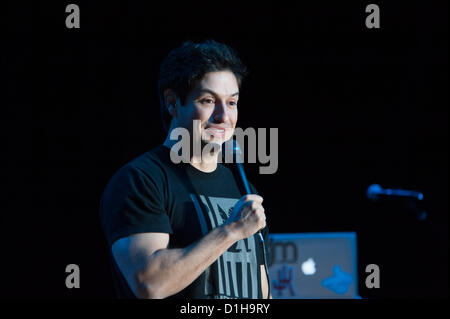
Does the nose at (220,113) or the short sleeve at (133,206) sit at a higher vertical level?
the nose at (220,113)

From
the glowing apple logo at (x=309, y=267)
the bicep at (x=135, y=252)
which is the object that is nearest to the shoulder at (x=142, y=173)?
the bicep at (x=135, y=252)

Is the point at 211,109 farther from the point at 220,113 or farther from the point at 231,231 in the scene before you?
the point at 231,231

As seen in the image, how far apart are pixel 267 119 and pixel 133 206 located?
2232 mm

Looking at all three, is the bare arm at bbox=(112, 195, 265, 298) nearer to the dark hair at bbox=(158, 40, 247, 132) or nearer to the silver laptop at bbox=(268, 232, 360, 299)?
the dark hair at bbox=(158, 40, 247, 132)

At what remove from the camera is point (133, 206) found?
1.36 metres

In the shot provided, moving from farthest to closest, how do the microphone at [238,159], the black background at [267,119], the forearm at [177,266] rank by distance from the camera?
the black background at [267,119] → the microphone at [238,159] → the forearm at [177,266]

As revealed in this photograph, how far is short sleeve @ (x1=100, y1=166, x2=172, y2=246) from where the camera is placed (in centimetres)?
134

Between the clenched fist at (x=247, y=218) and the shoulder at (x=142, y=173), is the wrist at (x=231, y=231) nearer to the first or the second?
the clenched fist at (x=247, y=218)

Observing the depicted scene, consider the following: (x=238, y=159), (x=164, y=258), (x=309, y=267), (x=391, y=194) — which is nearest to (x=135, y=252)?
(x=164, y=258)

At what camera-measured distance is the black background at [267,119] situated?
2990mm

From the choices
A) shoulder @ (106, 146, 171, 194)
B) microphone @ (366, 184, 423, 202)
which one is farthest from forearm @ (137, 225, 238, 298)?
microphone @ (366, 184, 423, 202)

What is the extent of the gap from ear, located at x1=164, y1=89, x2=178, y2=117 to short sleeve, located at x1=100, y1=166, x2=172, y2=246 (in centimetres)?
31

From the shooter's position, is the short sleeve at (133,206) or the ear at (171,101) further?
the ear at (171,101)

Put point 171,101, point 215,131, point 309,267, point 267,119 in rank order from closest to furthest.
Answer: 1. point 215,131
2. point 171,101
3. point 309,267
4. point 267,119
